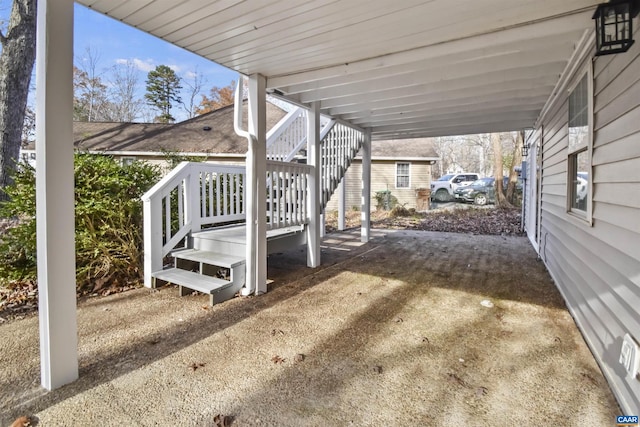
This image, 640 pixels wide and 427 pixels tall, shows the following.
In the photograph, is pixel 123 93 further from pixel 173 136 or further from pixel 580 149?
pixel 580 149

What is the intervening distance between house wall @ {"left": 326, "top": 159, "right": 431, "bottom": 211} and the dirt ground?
31.6 ft

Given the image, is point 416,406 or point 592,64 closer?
point 416,406

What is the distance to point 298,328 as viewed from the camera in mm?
2828

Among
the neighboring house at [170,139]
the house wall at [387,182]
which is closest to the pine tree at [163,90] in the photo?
the neighboring house at [170,139]

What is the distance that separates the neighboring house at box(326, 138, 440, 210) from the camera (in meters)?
13.4

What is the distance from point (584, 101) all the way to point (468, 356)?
246cm

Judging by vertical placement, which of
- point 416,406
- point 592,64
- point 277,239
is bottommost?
point 416,406

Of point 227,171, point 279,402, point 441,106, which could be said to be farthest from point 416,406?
point 441,106

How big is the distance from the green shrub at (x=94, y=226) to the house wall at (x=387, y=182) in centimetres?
982

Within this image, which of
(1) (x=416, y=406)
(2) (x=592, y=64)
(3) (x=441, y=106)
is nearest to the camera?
(1) (x=416, y=406)

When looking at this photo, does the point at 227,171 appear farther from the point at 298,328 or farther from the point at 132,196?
the point at 298,328

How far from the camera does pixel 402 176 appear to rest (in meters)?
13.6

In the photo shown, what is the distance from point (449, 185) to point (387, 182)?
4.28 m

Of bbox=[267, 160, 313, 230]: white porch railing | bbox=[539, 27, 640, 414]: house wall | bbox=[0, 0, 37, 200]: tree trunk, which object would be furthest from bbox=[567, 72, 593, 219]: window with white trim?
bbox=[0, 0, 37, 200]: tree trunk
